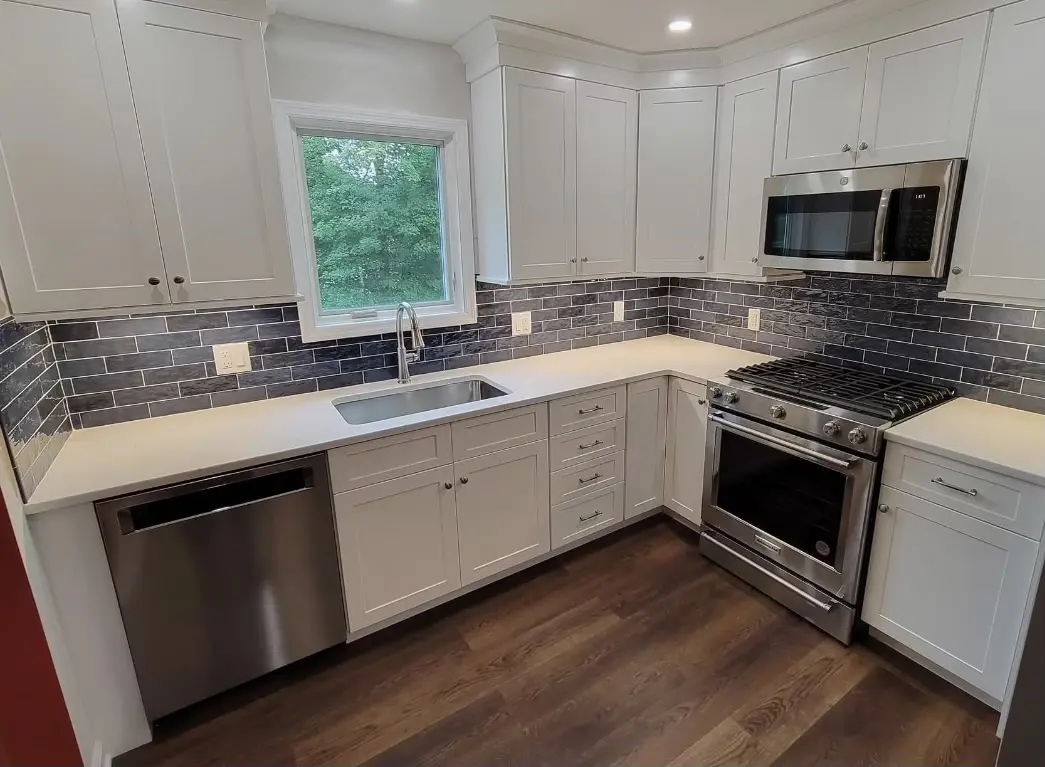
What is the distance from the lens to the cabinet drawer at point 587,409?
2396mm

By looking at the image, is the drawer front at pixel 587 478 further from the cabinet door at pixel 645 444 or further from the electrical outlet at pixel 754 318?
the electrical outlet at pixel 754 318

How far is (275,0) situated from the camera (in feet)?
6.28

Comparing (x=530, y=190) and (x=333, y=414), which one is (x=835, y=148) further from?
(x=333, y=414)

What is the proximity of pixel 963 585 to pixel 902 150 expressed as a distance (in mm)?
1558

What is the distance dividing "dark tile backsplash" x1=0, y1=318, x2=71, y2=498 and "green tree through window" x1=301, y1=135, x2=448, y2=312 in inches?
38.4

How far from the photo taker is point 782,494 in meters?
2.25

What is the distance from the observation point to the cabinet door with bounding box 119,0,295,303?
63.8 inches

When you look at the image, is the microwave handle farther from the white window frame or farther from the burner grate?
the white window frame

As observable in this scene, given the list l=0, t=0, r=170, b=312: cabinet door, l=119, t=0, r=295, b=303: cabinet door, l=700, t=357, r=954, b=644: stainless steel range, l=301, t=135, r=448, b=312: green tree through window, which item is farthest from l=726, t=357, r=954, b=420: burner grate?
l=0, t=0, r=170, b=312: cabinet door

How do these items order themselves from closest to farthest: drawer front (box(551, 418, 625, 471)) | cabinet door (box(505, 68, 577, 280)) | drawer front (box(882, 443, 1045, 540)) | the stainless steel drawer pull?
drawer front (box(882, 443, 1045, 540))
the stainless steel drawer pull
cabinet door (box(505, 68, 577, 280))
drawer front (box(551, 418, 625, 471))

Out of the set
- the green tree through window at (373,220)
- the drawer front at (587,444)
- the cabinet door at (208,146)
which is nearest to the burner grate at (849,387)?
the drawer front at (587,444)

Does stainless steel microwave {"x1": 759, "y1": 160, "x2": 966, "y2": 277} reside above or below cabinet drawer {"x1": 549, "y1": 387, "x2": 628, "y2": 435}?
above

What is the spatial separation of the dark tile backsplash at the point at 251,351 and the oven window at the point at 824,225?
3.44ft

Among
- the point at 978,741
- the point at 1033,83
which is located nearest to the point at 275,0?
the point at 1033,83
